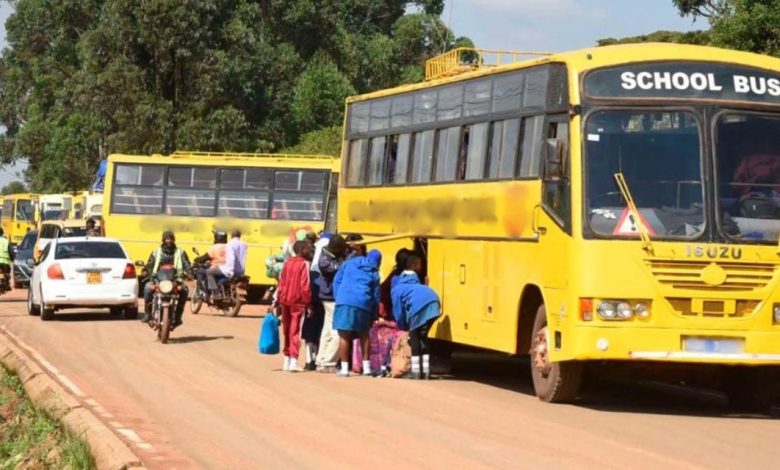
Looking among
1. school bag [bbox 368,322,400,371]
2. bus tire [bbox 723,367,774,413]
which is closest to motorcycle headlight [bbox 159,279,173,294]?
school bag [bbox 368,322,400,371]

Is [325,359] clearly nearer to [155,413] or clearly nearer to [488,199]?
[488,199]

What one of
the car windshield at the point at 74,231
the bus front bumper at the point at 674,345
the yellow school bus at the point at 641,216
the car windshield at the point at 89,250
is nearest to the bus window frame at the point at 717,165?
the yellow school bus at the point at 641,216

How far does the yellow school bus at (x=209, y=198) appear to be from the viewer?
39.3 meters

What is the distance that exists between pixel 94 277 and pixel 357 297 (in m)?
11.4

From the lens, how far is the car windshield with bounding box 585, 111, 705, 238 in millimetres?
15688

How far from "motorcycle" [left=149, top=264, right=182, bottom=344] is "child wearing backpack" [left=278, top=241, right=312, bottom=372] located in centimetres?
484

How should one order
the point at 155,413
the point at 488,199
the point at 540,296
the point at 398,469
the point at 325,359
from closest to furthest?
1. the point at 398,469
2. the point at 155,413
3. the point at 540,296
4. the point at 488,199
5. the point at 325,359

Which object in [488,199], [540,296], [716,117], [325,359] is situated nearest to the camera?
[716,117]

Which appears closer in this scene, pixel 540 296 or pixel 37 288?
pixel 540 296

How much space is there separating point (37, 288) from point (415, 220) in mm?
11866

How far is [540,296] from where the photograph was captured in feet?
56.5

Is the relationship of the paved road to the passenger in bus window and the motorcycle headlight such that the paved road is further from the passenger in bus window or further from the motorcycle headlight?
the motorcycle headlight

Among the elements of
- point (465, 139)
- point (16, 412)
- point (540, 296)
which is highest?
point (465, 139)

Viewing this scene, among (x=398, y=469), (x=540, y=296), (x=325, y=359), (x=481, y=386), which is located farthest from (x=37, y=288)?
(x=398, y=469)
